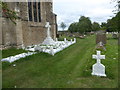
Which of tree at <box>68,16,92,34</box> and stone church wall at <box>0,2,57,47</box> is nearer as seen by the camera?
stone church wall at <box>0,2,57,47</box>

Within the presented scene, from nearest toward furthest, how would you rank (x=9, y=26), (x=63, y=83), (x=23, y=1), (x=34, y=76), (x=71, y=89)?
(x=71, y=89) → (x=63, y=83) → (x=34, y=76) → (x=9, y=26) → (x=23, y=1)

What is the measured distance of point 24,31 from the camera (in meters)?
14.7

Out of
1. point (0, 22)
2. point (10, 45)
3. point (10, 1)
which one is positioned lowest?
point (10, 45)

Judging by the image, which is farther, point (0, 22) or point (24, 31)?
point (24, 31)

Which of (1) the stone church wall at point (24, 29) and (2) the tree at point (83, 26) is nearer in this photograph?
(1) the stone church wall at point (24, 29)

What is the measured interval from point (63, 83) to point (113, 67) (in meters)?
3.24

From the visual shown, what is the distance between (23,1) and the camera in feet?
48.2

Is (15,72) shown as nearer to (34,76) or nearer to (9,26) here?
(34,76)

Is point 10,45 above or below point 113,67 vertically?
above

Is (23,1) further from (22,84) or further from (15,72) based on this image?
(22,84)

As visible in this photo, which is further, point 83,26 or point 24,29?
point 83,26

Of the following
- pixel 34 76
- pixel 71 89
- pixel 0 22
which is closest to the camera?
pixel 71 89

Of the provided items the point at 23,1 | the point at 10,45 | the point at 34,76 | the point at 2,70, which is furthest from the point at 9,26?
the point at 34,76

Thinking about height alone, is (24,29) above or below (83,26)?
below
